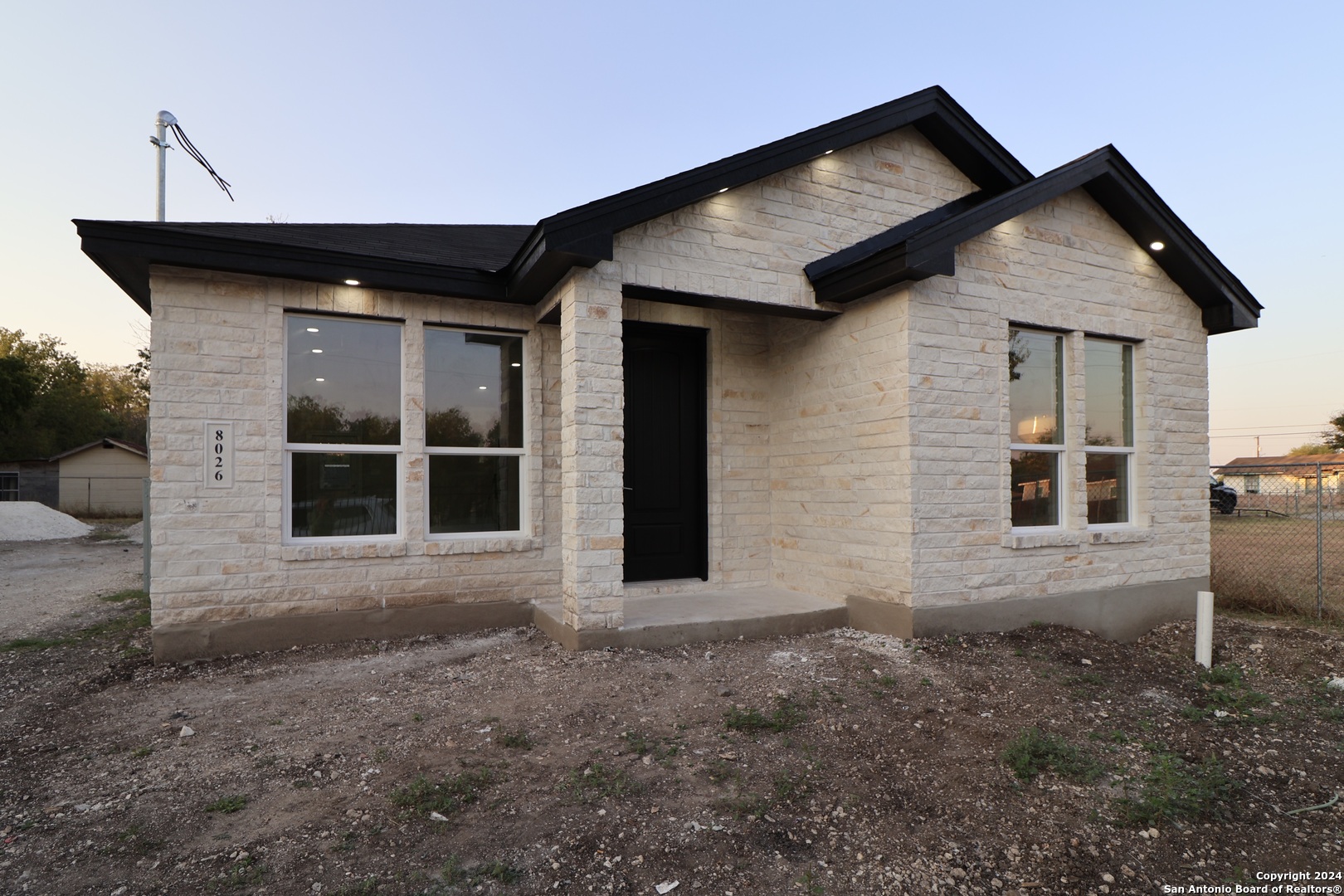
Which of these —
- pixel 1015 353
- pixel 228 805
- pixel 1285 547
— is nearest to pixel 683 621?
pixel 228 805

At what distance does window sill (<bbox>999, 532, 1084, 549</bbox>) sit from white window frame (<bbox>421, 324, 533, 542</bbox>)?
432 cm

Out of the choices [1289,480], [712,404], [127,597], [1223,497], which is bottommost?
[127,597]

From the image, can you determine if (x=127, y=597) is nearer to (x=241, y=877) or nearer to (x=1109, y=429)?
(x=241, y=877)

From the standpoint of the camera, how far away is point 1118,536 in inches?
246

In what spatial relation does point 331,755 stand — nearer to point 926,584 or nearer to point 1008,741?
point 1008,741

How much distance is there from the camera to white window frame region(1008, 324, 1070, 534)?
5.93m

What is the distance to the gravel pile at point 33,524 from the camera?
1537 cm

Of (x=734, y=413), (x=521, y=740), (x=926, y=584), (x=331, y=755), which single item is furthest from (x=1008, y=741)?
(x=734, y=413)

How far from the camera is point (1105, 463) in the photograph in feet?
21.1

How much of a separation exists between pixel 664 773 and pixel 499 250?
5691mm

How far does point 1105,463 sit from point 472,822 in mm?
6630

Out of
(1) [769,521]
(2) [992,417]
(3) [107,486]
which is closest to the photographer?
(2) [992,417]

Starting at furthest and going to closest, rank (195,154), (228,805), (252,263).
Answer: (195,154)
(252,263)
(228,805)

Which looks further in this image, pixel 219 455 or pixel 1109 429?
pixel 1109 429
